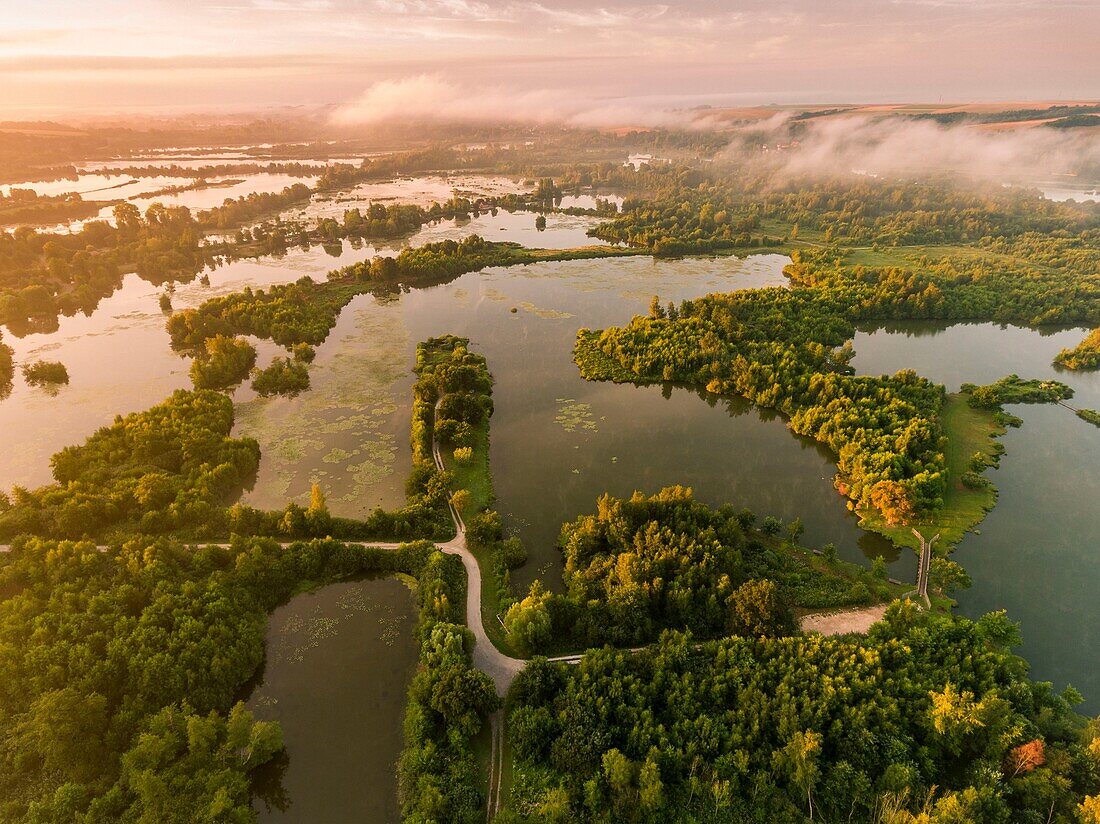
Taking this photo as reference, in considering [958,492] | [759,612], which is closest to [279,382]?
[759,612]

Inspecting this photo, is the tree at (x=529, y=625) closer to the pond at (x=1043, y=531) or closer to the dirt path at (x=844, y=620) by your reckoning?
the dirt path at (x=844, y=620)

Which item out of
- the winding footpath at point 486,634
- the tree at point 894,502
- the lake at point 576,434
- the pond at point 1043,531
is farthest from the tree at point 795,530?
the pond at point 1043,531

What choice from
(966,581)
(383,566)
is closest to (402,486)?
(383,566)

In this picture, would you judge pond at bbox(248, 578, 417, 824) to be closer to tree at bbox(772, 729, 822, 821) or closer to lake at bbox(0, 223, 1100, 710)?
lake at bbox(0, 223, 1100, 710)

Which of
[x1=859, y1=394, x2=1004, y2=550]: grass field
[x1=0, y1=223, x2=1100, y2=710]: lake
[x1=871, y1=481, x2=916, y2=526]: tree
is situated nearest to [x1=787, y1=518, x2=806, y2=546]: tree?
[x1=0, y1=223, x2=1100, y2=710]: lake

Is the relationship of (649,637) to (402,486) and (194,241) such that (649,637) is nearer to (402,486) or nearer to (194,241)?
(402,486)

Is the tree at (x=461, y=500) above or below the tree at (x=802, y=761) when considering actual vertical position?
→ above
